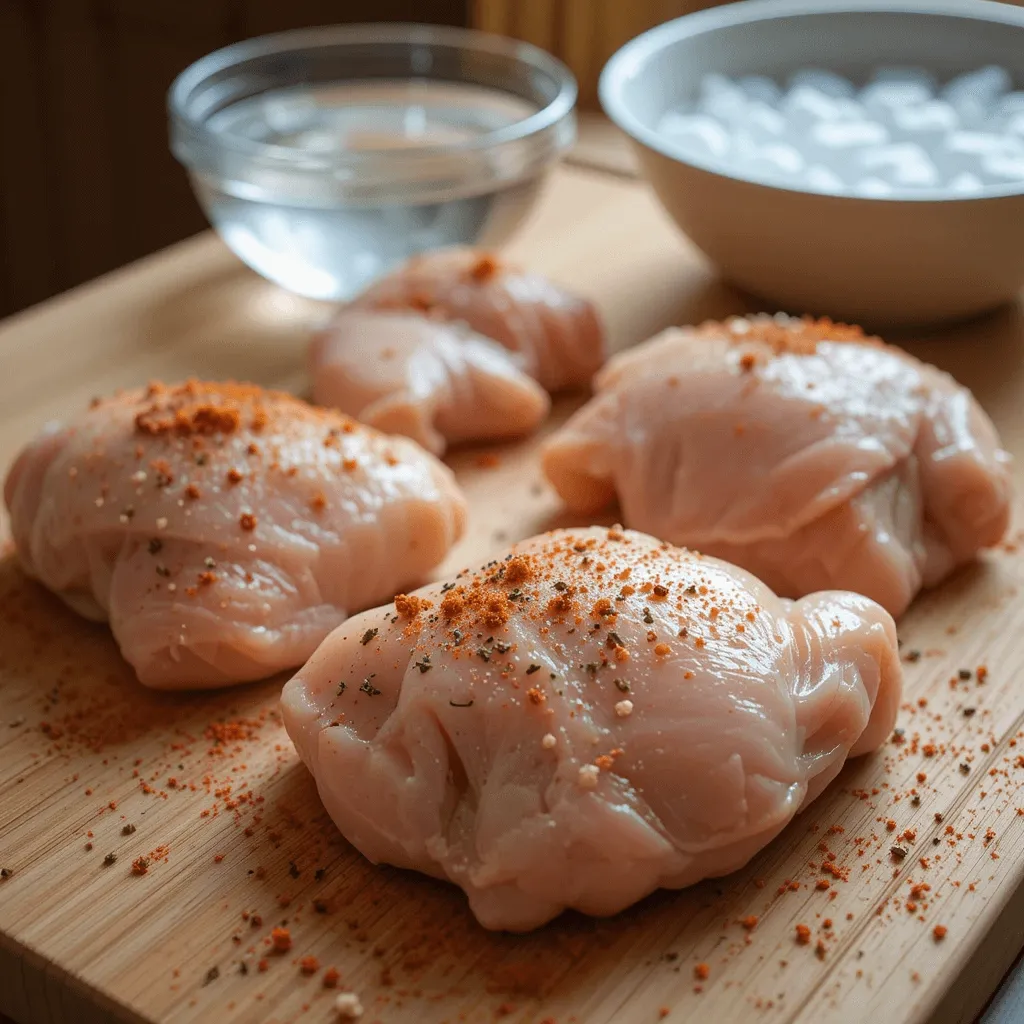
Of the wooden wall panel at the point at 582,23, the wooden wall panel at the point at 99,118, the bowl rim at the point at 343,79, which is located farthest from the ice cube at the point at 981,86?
the wooden wall panel at the point at 99,118

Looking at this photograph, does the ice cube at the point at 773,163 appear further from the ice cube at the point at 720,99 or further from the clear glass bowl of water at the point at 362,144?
the clear glass bowl of water at the point at 362,144

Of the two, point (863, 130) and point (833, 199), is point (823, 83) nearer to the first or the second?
point (863, 130)

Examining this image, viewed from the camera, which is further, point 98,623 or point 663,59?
point 663,59

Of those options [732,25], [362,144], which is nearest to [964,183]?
[732,25]

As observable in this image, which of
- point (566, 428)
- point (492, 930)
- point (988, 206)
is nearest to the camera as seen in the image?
point (492, 930)

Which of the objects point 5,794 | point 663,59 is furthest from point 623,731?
point 663,59

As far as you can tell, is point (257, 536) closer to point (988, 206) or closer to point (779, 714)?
point (779, 714)

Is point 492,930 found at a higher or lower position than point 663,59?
lower
